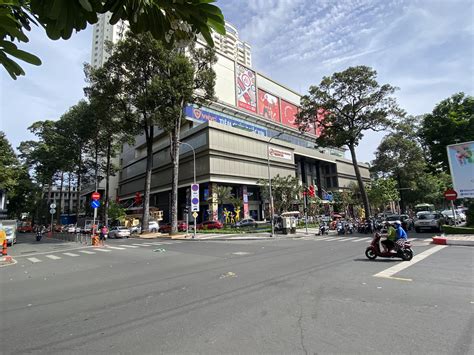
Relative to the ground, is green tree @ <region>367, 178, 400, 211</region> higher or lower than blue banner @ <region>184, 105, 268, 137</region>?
lower

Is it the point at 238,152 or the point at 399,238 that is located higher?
the point at 238,152

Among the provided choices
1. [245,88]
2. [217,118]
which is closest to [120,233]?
[217,118]

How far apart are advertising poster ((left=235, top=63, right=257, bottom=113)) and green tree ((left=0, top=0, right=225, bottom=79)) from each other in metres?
61.0

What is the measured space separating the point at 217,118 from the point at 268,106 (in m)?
18.5

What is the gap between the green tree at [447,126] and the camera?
81.8ft

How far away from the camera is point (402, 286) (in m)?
6.78

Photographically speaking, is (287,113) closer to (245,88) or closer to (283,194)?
(245,88)

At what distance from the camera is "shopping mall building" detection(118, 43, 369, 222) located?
4728cm

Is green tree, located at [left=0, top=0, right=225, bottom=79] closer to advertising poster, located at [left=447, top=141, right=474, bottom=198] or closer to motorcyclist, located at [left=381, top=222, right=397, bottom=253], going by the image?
motorcyclist, located at [left=381, top=222, right=397, bottom=253]

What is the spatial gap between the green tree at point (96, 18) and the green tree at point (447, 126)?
99.3 feet

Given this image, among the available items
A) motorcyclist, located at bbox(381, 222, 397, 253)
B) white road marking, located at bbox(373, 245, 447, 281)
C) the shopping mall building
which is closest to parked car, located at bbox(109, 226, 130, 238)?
the shopping mall building

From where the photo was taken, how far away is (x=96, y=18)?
165cm

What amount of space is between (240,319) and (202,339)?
963mm

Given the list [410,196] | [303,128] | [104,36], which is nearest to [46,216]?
[104,36]
